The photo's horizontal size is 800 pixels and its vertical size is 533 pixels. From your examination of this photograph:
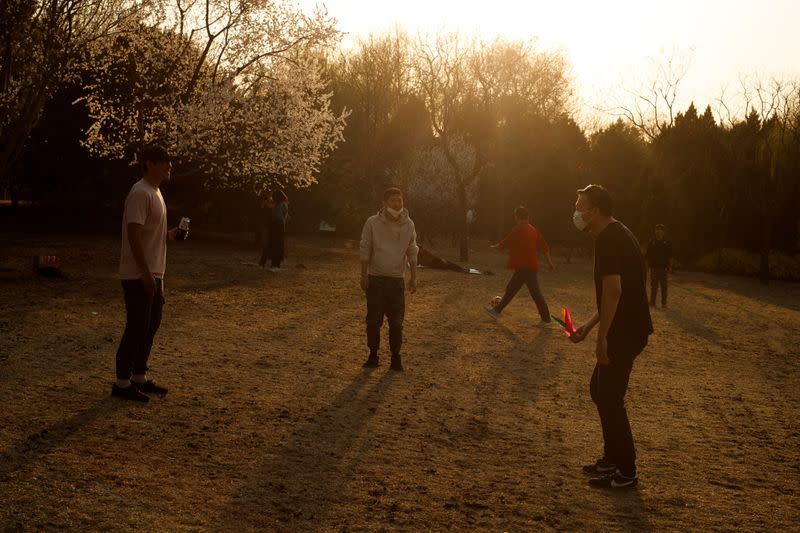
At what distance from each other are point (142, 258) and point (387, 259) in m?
3.47

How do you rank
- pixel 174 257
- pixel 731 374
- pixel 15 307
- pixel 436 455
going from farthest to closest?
pixel 174 257 < pixel 15 307 < pixel 731 374 < pixel 436 455

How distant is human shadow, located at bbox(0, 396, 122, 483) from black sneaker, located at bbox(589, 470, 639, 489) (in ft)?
11.9

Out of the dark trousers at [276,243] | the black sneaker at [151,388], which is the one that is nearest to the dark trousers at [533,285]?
the black sneaker at [151,388]

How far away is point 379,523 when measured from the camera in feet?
16.4

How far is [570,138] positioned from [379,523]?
155 ft

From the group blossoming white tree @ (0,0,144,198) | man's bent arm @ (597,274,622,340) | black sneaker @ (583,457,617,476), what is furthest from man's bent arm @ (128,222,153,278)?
blossoming white tree @ (0,0,144,198)

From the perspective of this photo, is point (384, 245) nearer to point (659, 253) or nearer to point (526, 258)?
point (526, 258)

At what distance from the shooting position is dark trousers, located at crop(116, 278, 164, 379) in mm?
7289

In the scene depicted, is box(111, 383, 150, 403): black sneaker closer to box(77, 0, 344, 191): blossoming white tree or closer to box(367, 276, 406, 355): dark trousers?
box(367, 276, 406, 355): dark trousers

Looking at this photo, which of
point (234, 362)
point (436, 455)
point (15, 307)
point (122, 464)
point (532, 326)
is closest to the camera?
point (122, 464)

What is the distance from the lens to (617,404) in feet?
19.7

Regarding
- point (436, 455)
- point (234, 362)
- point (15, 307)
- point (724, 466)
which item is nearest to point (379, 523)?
point (436, 455)

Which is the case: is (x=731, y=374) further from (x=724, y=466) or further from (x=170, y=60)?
(x=170, y=60)

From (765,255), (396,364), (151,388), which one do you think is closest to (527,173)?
(765,255)
